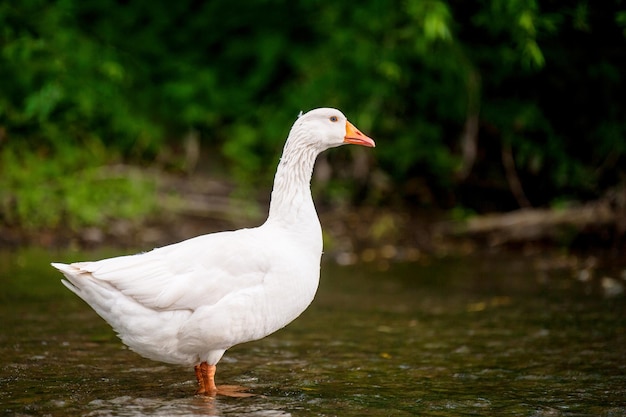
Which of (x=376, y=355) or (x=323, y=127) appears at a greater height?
(x=323, y=127)

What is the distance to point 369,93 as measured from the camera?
38.9 ft

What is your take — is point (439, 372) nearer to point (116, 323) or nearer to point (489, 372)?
point (489, 372)

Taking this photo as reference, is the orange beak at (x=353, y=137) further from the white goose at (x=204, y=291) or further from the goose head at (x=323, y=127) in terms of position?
the white goose at (x=204, y=291)

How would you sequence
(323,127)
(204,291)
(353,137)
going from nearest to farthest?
(204,291), (323,127), (353,137)

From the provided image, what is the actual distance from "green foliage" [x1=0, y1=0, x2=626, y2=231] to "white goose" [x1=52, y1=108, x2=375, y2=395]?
4.79m

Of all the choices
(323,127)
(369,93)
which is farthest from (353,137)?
(369,93)

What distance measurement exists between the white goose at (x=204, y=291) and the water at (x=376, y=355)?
326 millimetres

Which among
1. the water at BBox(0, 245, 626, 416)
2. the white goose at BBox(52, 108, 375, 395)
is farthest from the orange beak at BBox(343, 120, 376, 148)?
the water at BBox(0, 245, 626, 416)

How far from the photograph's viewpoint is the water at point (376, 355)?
196 inches

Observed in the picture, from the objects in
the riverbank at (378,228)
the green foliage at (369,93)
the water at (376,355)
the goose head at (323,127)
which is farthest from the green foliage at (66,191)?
Answer: the goose head at (323,127)

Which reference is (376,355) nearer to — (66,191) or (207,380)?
(207,380)

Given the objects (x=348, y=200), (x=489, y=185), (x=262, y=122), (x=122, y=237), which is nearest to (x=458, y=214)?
(x=489, y=185)

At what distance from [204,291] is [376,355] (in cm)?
167

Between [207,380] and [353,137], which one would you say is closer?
[207,380]
